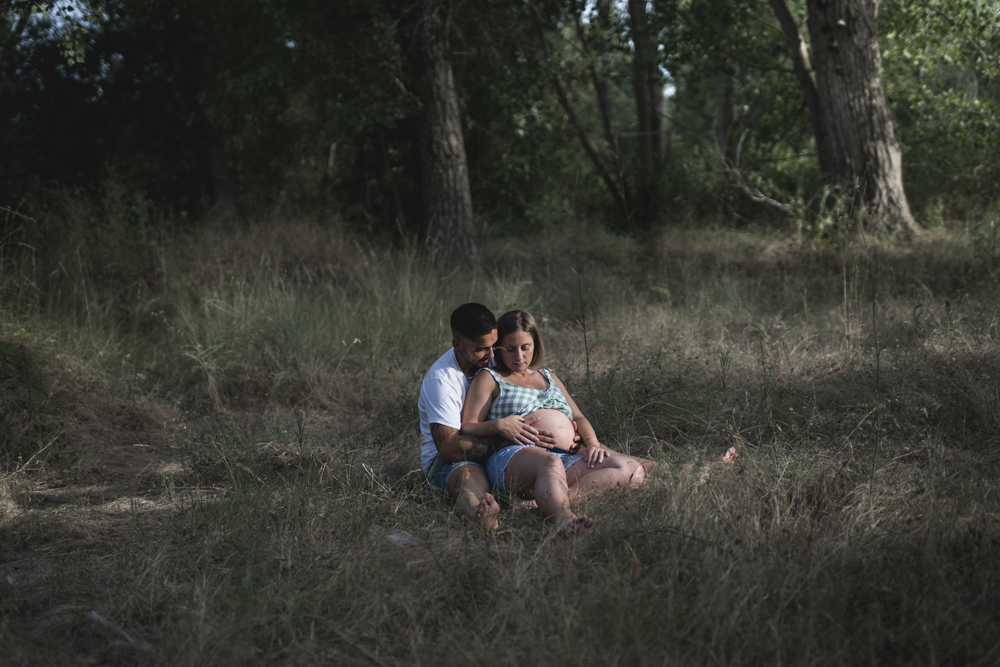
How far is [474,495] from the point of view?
10.2ft

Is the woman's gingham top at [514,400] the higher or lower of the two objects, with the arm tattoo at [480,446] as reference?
higher

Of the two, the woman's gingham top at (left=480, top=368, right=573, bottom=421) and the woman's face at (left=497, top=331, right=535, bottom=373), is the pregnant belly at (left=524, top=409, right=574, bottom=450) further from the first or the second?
the woman's face at (left=497, top=331, right=535, bottom=373)

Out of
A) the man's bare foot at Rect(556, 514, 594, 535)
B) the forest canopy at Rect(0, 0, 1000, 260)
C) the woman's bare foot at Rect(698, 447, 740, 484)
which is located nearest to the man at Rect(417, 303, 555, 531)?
the man's bare foot at Rect(556, 514, 594, 535)

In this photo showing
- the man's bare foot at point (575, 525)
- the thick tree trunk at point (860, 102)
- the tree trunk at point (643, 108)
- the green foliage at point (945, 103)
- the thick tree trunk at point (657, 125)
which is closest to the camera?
the man's bare foot at point (575, 525)

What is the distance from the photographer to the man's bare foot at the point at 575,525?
2.77 metres

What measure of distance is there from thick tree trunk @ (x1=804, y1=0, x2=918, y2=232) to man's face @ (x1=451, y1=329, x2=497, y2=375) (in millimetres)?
6386

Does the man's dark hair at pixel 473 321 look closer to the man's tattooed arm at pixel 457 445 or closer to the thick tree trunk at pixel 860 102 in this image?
the man's tattooed arm at pixel 457 445

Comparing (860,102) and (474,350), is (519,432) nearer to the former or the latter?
(474,350)

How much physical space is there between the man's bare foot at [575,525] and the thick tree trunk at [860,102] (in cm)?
675

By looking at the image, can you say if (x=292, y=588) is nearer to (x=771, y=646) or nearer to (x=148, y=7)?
(x=771, y=646)

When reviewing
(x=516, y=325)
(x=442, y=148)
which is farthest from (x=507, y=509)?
(x=442, y=148)

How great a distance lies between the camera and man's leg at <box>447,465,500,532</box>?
2.92 metres

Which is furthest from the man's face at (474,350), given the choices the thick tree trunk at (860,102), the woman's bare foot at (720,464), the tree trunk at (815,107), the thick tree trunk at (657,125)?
the thick tree trunk at (657,125)

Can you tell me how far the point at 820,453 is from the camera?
3289 mm
